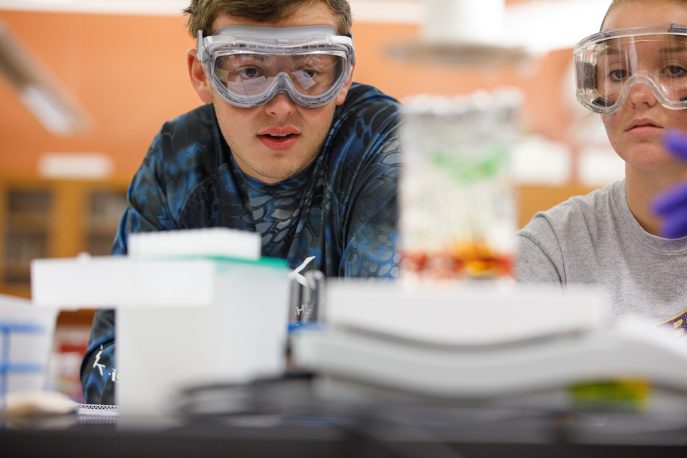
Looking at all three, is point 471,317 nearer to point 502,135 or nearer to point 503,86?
point 502,135

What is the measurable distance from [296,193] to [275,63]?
Result: 1.20 ft

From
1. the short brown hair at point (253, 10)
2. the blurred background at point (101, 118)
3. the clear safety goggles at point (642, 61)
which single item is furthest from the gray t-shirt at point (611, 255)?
the blurred background at point (101, 118)

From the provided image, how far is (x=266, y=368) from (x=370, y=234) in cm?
80

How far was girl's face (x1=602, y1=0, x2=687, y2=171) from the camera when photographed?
164 centimetres

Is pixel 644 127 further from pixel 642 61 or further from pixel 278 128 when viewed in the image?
pixel 278 128

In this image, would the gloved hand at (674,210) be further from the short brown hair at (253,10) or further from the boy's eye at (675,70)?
the short brown hair at (253,10)

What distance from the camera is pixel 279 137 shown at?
1807mm

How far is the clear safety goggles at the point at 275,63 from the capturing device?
1.63m

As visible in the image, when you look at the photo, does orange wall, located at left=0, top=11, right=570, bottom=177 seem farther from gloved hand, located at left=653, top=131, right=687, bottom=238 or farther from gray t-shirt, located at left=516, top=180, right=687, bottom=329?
gloved hand, located at left=653, top=131, right=687, bottom=238

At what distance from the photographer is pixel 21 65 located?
16.7 feet

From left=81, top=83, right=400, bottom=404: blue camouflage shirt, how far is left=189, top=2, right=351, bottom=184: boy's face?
5cm

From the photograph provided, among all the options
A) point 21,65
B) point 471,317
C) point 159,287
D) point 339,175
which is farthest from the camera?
point 21,65

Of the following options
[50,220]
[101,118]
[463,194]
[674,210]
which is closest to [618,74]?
[674,210]

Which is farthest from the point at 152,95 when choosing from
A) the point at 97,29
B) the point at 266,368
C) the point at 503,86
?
the point at 266,368
